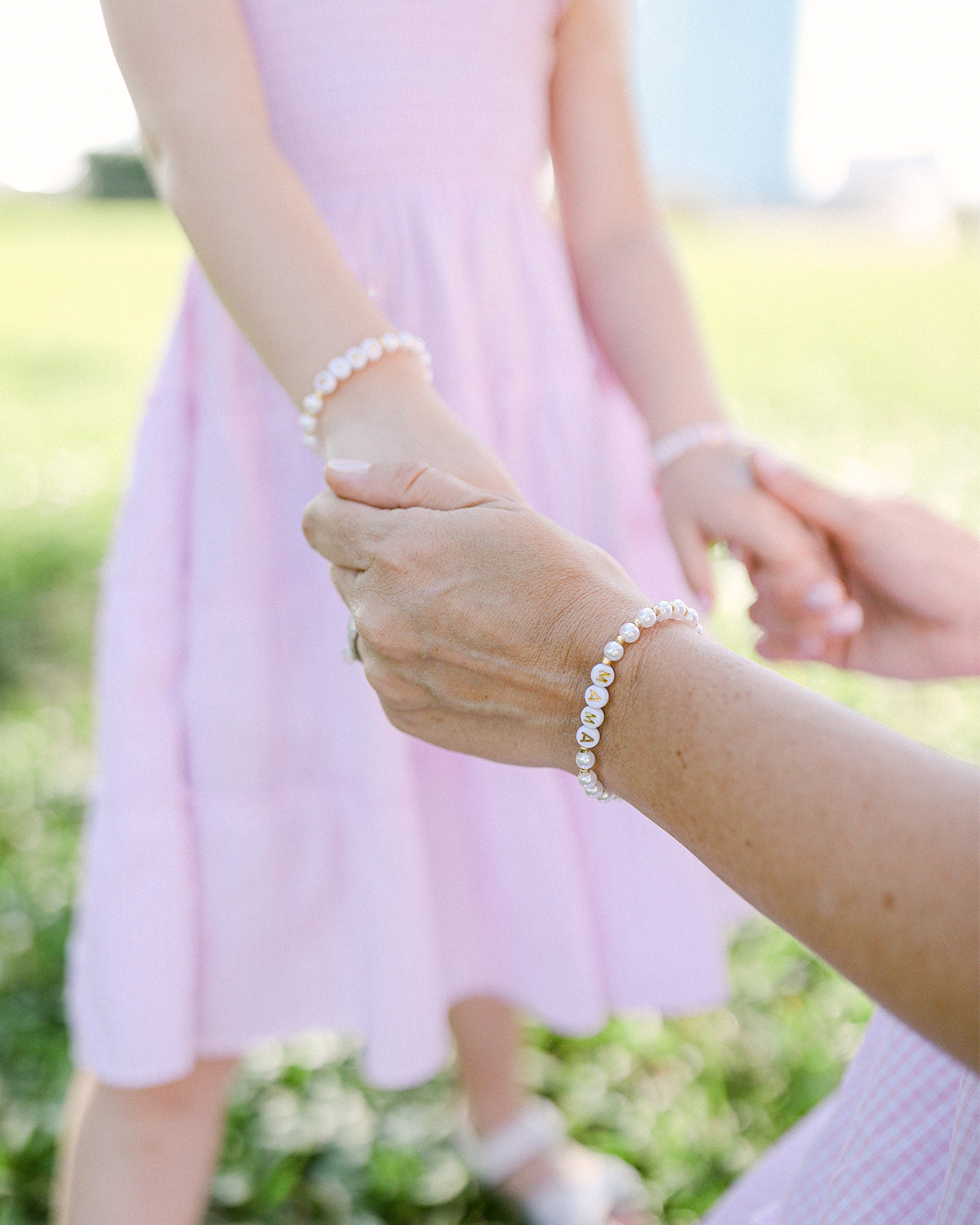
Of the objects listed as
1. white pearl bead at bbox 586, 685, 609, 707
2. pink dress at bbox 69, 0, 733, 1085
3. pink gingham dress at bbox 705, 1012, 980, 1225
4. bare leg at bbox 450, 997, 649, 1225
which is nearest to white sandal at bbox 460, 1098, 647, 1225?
bare leg at bbox 450, 997, 649, 1225

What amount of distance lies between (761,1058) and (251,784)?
1.08 m

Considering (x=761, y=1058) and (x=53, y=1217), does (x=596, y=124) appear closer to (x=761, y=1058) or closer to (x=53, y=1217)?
(x=761, y=1058)

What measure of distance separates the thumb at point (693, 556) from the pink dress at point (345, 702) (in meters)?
0.09

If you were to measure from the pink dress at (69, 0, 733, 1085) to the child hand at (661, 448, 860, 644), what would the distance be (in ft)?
0.33

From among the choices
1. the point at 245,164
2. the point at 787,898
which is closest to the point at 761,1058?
the point at 787,898

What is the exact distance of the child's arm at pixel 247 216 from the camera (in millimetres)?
938

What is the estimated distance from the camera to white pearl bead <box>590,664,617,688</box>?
2.37 ft

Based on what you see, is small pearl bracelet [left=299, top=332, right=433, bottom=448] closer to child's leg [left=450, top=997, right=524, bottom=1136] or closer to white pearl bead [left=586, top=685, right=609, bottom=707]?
white pearl bead [left=586, top=685, right=609, bottom=707]

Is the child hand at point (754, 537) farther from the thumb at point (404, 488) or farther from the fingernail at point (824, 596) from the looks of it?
the thumb at point (404, 488)

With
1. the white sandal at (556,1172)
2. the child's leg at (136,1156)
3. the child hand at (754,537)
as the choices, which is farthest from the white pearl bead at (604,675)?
the white sandal at (556,1172)

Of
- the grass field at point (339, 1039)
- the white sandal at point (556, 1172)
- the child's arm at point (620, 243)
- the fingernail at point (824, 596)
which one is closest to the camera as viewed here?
the fingernail at point (824, 596)

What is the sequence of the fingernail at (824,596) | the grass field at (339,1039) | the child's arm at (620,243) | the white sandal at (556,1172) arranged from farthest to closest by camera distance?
1. the grass field at (339,1039)
2. the white sandal at (556,1172)
3. the child's arm at (620,243)
4. the fingernail at (824,596)

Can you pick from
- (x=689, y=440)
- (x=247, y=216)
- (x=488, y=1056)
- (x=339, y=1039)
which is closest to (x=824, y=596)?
(x=689, y=440)

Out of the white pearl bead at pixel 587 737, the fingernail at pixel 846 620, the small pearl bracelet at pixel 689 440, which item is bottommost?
the fingernail at pixel 846 620
